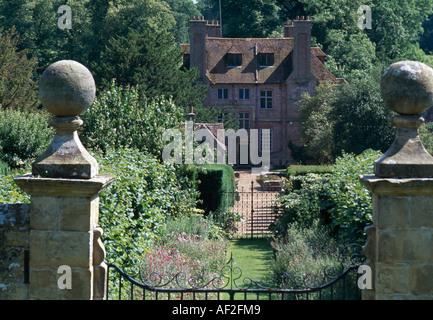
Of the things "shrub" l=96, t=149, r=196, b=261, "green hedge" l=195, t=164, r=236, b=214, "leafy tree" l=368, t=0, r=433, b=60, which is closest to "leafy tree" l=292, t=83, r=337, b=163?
"green hedge" l=195, t=164, r=236, b=214

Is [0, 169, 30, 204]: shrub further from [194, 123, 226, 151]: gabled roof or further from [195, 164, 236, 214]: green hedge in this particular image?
[194, 123, 226, 151]: gabled roof

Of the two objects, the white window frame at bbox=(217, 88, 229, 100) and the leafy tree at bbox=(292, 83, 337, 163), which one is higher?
the white window frame at bbox=(217, 88, 229, 100)

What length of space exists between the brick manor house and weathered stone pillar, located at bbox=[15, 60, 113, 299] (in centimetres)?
3864

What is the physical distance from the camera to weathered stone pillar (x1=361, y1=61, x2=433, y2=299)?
17.0ft

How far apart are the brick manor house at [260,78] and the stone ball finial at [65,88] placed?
38603 millimetres

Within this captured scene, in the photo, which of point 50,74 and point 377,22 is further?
point 377,22

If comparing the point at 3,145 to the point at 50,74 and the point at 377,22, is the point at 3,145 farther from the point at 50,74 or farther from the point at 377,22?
the point at 377,22

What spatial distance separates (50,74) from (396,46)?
50190mm

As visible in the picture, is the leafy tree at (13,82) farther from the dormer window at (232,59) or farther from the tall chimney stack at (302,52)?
the tall chimney stack at (302,52)

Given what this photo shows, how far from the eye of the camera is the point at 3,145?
23734mm

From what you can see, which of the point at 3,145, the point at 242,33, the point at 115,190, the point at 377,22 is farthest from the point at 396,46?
the point at 115,190

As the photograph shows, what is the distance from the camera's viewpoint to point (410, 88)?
518 centimetres

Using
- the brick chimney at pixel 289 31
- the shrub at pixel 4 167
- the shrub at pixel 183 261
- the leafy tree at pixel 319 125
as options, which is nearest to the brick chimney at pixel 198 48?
the brick chimney at pixel 289 31
